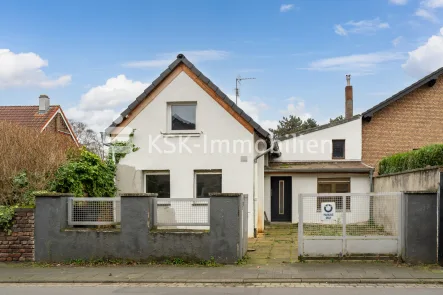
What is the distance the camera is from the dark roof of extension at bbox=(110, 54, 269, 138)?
15.8 m

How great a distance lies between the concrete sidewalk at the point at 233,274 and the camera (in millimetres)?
9680

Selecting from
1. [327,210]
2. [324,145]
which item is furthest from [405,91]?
[327,210]

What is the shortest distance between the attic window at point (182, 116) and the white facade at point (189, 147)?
191mm

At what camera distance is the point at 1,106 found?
105 feet

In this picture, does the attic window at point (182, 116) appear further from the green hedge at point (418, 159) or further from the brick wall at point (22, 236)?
the green hedge at point (418, 159)

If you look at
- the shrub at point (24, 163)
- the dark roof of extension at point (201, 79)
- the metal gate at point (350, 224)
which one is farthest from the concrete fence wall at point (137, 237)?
the dark roof of extension at point (201, 79)

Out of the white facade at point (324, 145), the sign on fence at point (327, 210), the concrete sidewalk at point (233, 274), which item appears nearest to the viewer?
the concrete sidewalk at point (233, 274)

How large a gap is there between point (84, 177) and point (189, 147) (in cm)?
396

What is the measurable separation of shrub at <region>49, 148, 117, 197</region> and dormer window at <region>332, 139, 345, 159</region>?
12668 millimetres

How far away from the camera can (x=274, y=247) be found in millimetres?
13953

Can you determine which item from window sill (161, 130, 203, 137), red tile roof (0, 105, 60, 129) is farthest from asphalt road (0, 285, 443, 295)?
red tile roof (0, 105, 60, 129)

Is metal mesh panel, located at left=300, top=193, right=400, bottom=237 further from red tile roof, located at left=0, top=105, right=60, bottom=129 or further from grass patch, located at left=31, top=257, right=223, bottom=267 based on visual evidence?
red tile roof, located at left=0, top=105, right=60, bottom=129

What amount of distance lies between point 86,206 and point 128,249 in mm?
1640

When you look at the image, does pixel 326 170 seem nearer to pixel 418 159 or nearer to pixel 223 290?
pixel 418 159
